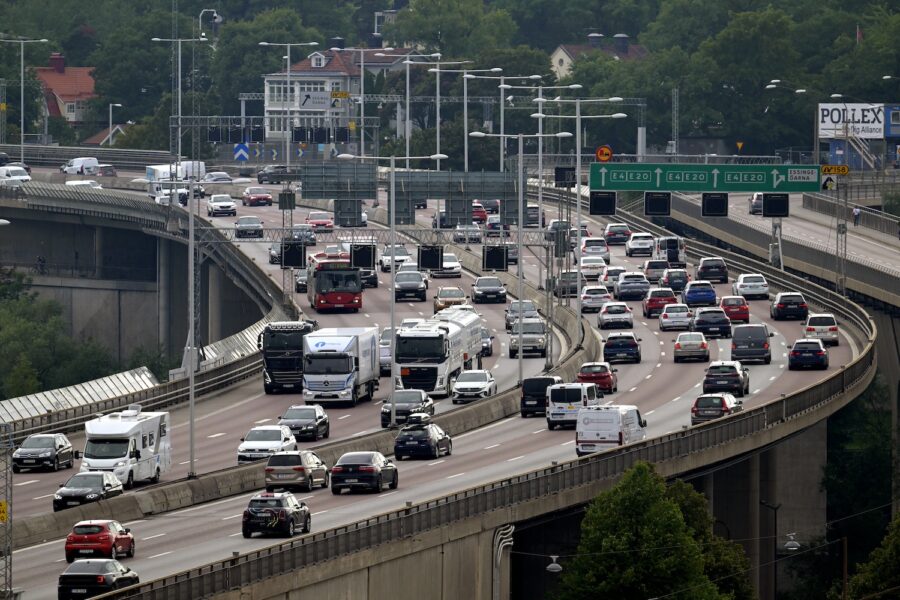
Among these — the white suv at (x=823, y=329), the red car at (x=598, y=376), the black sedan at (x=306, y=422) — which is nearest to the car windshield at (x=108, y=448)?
the black sedan at (x=306, y=422)

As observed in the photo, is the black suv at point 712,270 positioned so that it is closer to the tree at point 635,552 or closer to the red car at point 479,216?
the red car at point 479,216

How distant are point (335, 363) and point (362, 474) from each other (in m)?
19.3

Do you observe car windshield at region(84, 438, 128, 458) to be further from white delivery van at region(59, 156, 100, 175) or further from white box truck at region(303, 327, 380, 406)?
white delivery van at region(59, 156, 100, 175)

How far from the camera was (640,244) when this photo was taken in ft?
434

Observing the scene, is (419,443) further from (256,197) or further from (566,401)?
(256,197)

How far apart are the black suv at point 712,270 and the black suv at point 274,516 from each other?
Answer: 67.3 meters

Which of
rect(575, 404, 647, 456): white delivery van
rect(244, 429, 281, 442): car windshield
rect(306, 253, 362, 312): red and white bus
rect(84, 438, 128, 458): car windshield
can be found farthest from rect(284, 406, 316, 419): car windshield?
rect(306, 253, 362, 312): red and white bus

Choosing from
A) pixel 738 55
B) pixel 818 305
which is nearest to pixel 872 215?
pixel 818 305

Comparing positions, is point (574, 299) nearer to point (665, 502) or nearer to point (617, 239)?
point (617, 239)

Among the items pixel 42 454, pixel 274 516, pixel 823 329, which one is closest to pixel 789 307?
pixel 823 329

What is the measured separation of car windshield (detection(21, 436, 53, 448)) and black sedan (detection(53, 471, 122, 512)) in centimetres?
880

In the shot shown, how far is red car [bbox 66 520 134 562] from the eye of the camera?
162 feet

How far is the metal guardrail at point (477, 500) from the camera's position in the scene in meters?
44.0

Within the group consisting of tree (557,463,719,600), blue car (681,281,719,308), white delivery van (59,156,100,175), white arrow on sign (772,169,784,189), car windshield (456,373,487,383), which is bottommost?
tree (557,463,719,600)
